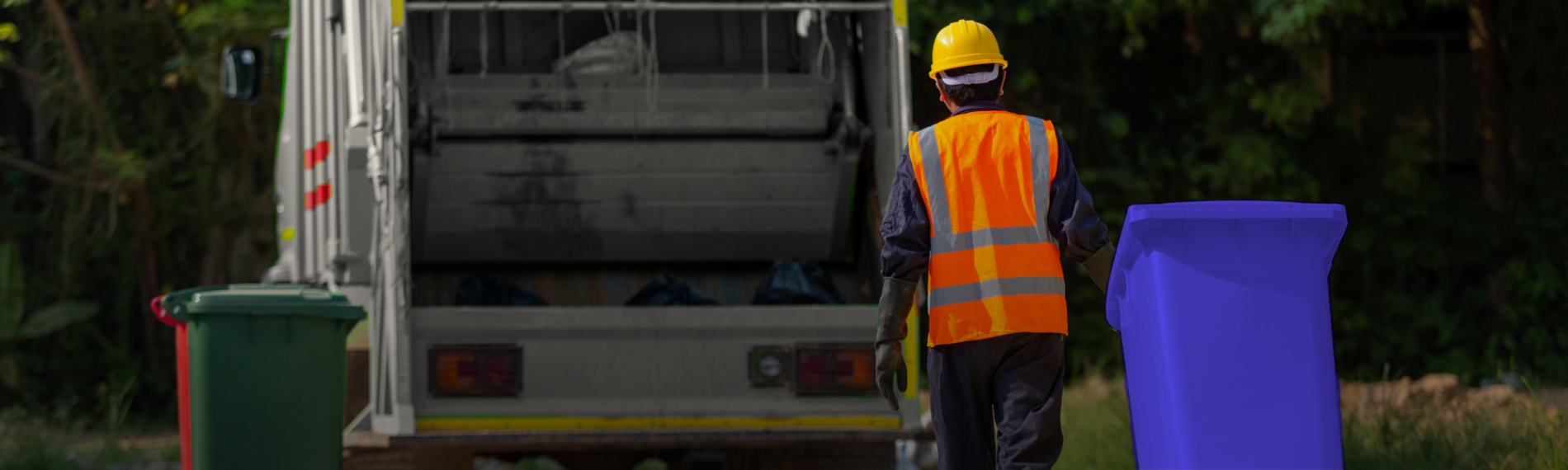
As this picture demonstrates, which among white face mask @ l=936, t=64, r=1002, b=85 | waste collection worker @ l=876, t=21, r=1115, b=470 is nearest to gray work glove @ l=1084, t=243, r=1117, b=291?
waste collection worker @ l=876, t=21, r=1115, b=470

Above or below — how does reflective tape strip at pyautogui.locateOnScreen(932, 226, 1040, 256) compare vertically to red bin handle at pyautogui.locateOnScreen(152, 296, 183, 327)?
above

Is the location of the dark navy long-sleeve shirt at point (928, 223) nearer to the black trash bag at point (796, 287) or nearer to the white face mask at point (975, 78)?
the white face mask at point (975, 78)

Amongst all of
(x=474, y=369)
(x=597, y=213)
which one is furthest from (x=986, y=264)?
(x=597, y=213)

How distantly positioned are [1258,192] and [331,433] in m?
6.31

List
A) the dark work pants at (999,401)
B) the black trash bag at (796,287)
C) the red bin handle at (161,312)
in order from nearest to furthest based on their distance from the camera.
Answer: the dark work pants at (999,401), the red bin handle at (161,312), the black trash bag at (796,287)

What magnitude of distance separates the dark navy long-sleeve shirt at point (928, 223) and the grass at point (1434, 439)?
1882 millimetres

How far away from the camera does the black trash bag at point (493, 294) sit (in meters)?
4.89

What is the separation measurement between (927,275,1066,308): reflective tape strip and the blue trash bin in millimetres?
281

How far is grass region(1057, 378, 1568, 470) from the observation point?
411 centimetres

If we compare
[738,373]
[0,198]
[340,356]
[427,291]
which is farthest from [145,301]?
[738,373]

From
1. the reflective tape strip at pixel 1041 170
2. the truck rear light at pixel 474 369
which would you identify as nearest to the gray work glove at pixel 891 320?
the reflective tape strip at pixel 1041 170

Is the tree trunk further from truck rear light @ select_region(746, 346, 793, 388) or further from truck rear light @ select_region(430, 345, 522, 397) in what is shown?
truck rear light @ select_region(430, 345, 522, 397)

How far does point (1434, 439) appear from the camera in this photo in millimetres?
4406

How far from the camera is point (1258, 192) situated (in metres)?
8.55
